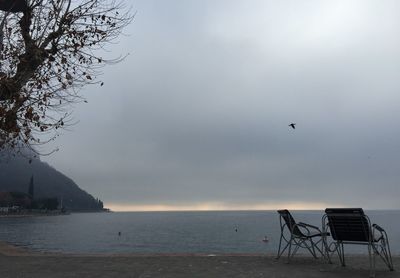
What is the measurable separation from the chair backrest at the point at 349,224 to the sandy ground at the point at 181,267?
563mm

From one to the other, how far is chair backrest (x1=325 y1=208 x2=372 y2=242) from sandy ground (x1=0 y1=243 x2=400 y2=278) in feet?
1.85

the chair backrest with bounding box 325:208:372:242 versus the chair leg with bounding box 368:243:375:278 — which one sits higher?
the chair backrest with bounding box 325:208:372:242

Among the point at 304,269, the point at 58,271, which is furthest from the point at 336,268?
the point at 58,271

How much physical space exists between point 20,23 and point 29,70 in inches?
39.1

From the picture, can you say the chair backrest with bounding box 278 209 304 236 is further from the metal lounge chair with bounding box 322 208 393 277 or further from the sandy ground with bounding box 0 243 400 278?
the metal lounge chair with bounding box 322 208 393 277

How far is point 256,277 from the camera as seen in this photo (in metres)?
7.23

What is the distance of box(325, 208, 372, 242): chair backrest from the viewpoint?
7.62 meters

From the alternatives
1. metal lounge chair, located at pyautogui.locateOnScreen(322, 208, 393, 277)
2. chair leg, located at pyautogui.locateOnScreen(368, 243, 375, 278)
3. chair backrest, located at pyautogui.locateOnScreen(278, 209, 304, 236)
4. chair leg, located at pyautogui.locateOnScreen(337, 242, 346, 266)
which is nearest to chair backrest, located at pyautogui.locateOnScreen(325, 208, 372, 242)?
metal lounge chair, located at pyautogui.locateOnScreen(322, 208, 393, 277)

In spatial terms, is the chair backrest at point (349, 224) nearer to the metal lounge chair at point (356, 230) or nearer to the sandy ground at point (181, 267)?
the metal lounge chair at point (356, 230)

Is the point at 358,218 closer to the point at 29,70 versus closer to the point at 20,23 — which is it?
the point at 29,70

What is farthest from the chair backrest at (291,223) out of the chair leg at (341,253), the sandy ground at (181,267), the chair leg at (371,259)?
the chair leg at (371,259)

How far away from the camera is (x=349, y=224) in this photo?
7914 millimetres

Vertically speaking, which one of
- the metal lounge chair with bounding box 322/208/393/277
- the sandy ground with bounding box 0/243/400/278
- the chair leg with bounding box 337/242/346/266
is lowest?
the sandy ground with bounding box 0/243/400/278

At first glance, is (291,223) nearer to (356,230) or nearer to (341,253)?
(341,253)
